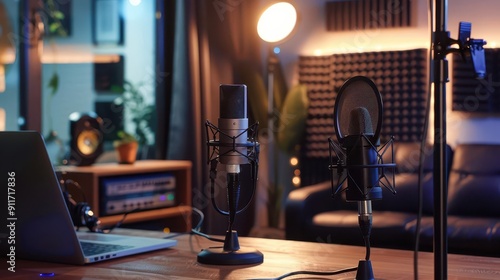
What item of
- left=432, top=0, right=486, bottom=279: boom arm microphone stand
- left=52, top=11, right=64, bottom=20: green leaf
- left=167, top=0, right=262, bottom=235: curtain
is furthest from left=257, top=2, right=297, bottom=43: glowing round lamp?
left=432, top=0, right=486, bottom=279: boom arm microphone stand

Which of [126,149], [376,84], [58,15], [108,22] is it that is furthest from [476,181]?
[58,15]

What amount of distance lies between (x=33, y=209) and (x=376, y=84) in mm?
3651

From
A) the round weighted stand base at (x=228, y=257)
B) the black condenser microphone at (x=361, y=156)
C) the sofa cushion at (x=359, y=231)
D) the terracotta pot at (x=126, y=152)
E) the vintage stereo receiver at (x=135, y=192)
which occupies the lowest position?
the sofa cushion at (x=359, y=231)

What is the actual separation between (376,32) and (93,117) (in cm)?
199

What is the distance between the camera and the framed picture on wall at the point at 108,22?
4.18 meters

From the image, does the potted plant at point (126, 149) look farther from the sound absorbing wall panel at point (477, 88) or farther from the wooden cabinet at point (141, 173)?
the sound absorbing wall panel at point (477, 88)

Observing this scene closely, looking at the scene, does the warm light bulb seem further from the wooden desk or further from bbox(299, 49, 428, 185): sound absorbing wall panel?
the wooden desk

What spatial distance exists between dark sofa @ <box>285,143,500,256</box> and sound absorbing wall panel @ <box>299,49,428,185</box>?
0.34 metres

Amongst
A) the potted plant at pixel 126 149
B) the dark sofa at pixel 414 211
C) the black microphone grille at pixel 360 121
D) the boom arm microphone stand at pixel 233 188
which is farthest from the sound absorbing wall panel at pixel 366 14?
the black microphone grille at pixel 360 121

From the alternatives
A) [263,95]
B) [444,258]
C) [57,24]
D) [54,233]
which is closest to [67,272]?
[54,233]

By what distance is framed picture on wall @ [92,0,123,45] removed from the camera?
165 inches

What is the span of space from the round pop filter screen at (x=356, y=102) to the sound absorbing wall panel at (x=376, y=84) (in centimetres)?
328

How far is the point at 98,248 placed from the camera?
1.49 metres

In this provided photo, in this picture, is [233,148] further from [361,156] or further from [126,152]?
[126,152]
